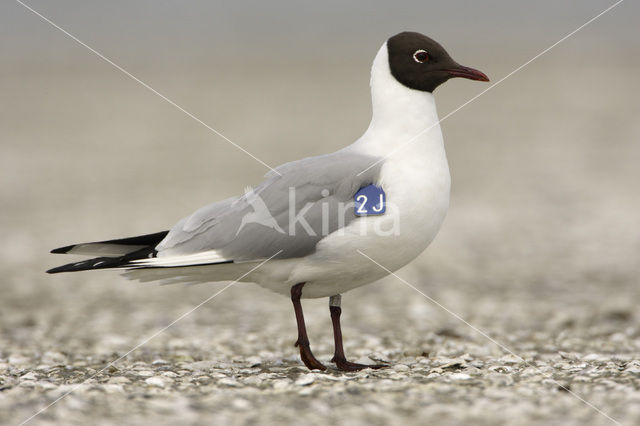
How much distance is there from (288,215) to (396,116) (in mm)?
1051

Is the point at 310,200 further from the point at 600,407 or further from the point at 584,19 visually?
the point at 584,19

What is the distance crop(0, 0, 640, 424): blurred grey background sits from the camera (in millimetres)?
6996

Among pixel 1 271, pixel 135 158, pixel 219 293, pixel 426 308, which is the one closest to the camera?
pixel 426 308

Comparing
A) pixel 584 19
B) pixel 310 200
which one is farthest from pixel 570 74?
pixel 584 19

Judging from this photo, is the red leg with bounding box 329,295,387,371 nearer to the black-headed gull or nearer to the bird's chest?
the black-headed gull

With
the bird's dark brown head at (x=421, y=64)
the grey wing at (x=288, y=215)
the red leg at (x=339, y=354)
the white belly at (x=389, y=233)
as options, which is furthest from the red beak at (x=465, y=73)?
the red leg at (x=339, y=354)

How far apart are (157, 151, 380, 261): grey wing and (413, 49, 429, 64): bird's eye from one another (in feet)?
2.64

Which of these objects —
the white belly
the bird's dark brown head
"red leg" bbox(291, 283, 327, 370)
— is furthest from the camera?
the bird's dark brown head

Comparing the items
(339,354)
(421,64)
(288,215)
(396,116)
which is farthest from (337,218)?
(421,64)

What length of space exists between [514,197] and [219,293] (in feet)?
24.8

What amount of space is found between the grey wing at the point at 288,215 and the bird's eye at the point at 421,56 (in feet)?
2.64

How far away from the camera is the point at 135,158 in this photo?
70.9 feet

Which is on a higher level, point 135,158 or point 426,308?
point 135,158

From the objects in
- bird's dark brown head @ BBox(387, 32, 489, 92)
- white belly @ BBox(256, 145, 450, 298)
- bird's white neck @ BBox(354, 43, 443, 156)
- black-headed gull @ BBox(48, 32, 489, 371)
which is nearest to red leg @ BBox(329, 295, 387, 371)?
black-headed gull @ BBox(48, 32, 489, 371)
